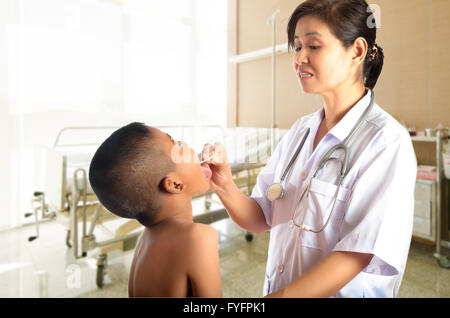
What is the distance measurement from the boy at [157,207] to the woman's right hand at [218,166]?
93 millimetres

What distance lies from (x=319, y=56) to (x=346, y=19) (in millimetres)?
64

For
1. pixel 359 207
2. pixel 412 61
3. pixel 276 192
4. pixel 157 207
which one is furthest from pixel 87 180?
pixel 412 61

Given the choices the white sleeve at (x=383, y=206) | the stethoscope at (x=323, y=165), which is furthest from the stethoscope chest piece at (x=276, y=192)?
the white sleeve at (x=383, y=206)

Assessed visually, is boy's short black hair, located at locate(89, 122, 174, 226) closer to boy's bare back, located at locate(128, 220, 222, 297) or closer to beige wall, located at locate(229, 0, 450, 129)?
boy's bare back, located at locate(128, 220, 222, 297)

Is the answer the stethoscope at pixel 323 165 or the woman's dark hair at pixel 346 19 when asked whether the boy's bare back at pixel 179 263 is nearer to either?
the stethoscope at pixel 323 165

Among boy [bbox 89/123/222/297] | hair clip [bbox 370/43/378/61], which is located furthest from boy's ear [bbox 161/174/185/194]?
hair clip [bbox 370/43/378/61]

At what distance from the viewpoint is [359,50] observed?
406 millimetres

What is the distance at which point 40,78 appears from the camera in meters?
0.63

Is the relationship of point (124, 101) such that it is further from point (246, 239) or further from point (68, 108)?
point (246, 239)

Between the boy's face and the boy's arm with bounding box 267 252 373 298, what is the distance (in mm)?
181

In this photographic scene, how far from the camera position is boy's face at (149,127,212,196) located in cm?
35

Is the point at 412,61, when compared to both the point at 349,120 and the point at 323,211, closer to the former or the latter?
the point at 349,120

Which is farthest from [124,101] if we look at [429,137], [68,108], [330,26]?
[429,137]
